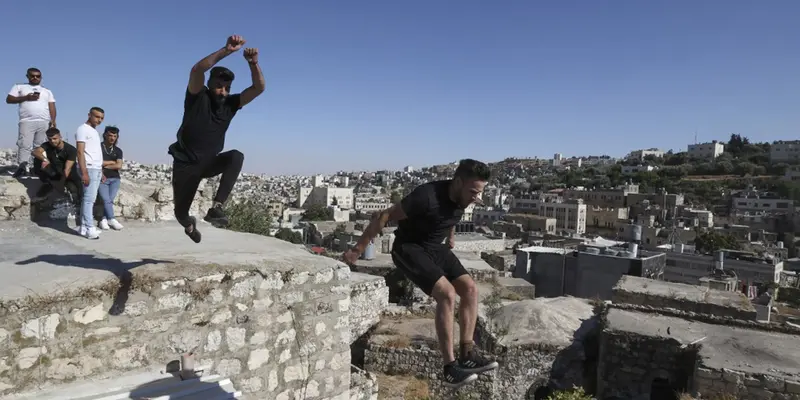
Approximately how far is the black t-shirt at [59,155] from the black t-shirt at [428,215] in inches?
214

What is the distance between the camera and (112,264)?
4.43 m

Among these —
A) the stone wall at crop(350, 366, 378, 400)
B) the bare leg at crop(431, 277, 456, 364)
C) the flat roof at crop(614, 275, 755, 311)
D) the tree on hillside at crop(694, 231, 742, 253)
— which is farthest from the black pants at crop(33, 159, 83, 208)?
the tree on hillside at crop(694, 231, 742, 253)

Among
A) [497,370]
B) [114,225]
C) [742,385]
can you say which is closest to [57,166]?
[114,225]

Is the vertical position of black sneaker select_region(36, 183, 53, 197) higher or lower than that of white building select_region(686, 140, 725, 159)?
lower

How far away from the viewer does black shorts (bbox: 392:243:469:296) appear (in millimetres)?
3898

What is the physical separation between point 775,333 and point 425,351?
7.82 metres

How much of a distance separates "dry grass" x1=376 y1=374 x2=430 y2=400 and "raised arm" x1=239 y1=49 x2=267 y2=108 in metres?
7.89

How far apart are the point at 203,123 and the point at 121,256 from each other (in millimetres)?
1767

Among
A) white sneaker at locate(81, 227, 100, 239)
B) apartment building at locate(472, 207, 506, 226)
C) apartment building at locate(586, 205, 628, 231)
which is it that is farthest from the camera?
apartment building at locate(472, 207, 506, 226)

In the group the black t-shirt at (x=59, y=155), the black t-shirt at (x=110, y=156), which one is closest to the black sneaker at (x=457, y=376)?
the black t-shirt at (x=110, y=156)

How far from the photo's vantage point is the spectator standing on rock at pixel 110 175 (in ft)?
21.9

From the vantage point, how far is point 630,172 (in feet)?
382

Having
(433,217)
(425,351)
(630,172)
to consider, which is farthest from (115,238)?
(630,172)

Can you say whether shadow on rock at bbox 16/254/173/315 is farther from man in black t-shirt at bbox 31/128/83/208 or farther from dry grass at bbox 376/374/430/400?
dry grass at bbox 376/374/430/400
